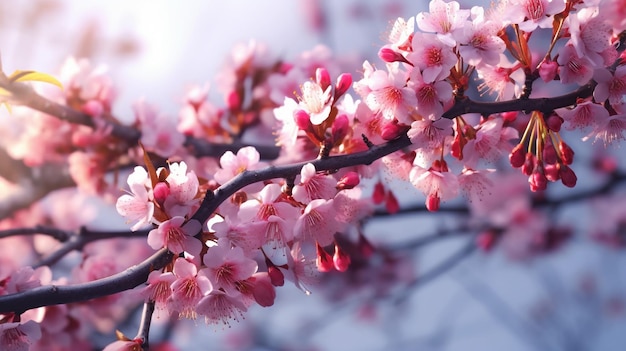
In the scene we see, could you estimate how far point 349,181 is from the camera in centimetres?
176

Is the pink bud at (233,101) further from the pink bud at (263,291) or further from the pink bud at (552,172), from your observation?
the pink bud at (552,172)

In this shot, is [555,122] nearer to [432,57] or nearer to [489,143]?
[489,143]

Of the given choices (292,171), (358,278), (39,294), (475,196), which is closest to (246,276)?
(292,171)

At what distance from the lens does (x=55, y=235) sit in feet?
8.52

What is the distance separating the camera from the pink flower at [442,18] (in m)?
1.70

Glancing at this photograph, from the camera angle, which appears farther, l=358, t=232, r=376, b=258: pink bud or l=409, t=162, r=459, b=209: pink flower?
l=358, t=232, r=376, b=258: pink bud

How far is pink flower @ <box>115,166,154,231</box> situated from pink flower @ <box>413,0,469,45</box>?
935 mm

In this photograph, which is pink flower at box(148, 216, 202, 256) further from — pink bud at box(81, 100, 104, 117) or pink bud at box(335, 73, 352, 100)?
pink bud at box(81, 100, 104, 117)

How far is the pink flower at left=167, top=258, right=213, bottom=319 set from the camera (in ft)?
5.24

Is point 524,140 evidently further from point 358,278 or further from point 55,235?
point 358,278

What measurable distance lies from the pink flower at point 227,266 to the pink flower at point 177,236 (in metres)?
0.05

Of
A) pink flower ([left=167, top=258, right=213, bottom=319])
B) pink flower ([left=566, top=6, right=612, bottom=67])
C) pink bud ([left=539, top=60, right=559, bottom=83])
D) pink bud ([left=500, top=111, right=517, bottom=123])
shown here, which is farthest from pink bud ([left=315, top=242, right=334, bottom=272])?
pink flower ([left=566, top=6, right=612, bottom=67])

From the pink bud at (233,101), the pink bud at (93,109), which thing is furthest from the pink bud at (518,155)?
the pink bud at (93,109)

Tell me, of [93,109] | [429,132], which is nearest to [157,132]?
[93,109]
